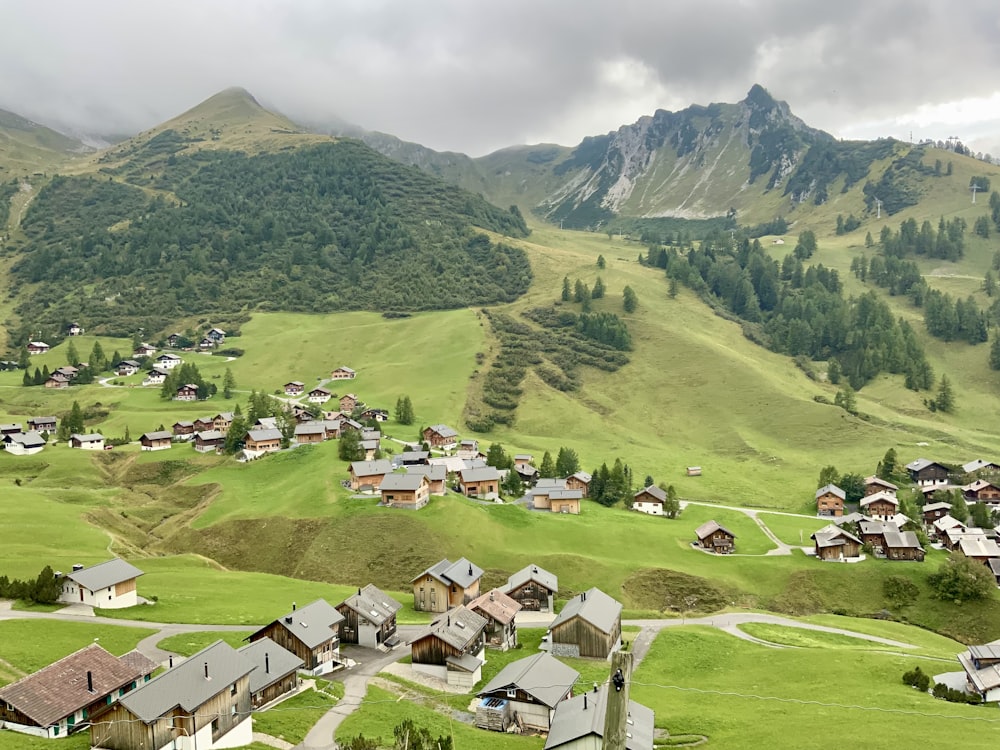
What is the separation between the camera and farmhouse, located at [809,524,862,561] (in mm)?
91375

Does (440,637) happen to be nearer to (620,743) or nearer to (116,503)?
(620,743)

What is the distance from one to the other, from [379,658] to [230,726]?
19.3m

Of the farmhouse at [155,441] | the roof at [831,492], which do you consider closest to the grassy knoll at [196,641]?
the farmhouse at [155,441]

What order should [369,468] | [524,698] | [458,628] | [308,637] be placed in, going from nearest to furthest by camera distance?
[524,698]
[308,637]
[458,628]
[369,468]

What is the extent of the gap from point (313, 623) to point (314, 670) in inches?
138

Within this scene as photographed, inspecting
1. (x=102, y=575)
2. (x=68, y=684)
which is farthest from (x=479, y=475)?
(x=68, y=684)

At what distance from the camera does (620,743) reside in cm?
1622

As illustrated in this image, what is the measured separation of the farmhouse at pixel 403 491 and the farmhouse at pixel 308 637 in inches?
1472

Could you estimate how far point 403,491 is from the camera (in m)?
95.2

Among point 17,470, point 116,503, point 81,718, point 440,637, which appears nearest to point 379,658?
point 440,637

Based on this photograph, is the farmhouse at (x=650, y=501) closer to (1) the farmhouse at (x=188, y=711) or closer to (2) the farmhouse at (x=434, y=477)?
(2) the farmhouse at (x=434, y=477)

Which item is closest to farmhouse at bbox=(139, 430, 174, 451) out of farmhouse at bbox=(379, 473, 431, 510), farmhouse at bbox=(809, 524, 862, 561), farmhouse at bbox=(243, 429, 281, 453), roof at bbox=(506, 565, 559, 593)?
farmhouse at bbox=(243, 429, 281, 453)

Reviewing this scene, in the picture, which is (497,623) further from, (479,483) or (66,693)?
(479,483)

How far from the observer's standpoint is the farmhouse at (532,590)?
244 feet
